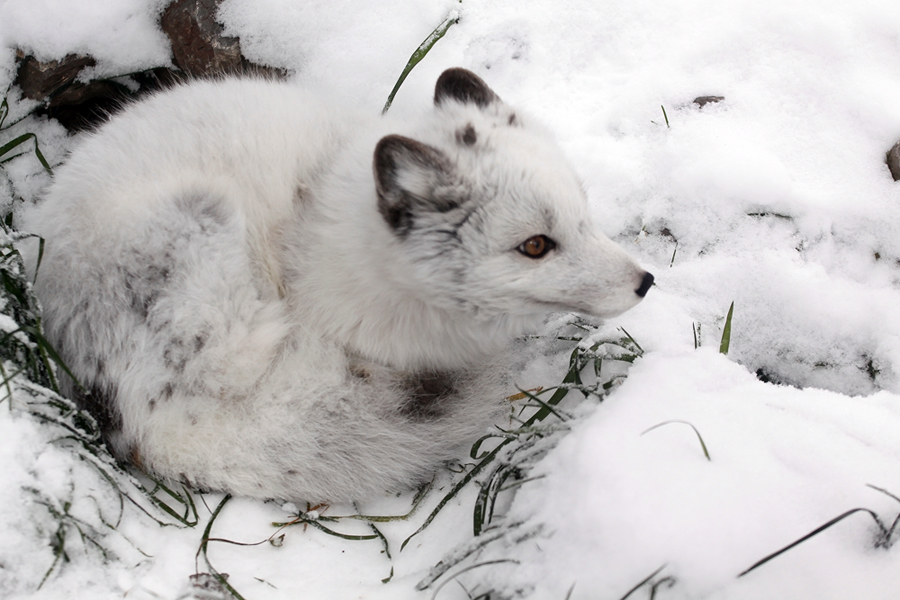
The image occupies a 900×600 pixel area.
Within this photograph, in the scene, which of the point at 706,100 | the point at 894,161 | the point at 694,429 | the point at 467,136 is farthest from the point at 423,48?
the point at 694,429


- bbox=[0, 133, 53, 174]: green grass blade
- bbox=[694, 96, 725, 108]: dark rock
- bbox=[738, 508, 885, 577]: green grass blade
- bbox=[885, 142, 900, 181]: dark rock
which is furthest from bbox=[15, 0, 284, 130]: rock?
bbox=[738, 508, 885, 577]: green grass blade

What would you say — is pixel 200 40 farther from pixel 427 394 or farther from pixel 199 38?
pixel 427 394

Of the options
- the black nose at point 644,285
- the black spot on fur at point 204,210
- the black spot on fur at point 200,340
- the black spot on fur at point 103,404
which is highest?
the black spot on fur at point 204,210

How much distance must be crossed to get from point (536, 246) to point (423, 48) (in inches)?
64.6

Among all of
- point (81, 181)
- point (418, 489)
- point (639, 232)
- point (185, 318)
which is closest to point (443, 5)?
point (639, 232)

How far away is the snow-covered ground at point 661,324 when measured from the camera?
1.49 meters

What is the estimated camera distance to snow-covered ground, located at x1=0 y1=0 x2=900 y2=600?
1.49m

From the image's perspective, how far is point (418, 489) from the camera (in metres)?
2.23

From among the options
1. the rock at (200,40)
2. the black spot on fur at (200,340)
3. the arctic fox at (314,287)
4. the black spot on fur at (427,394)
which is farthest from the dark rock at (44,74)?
the black spot on fur at (427,394)

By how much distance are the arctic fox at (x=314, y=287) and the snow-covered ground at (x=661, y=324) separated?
0.23 meters

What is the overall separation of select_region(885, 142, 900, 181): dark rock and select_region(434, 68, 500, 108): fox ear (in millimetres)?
1610

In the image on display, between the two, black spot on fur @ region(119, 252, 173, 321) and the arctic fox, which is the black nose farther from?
black spot on fur @ region(119, 252, 173, 321)

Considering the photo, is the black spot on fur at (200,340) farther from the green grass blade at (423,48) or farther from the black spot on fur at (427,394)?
the green grass blade at (423,48)

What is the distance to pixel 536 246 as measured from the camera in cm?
194
